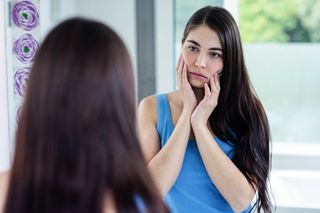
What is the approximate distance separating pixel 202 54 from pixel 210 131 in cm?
23

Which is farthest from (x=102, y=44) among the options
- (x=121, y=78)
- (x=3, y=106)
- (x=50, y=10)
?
(x=50, y=10)

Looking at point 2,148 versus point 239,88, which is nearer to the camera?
point 239,88

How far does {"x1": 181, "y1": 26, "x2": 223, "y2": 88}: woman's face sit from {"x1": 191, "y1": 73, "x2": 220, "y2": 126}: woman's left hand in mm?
23

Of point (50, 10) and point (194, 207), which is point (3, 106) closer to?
point (50, 10)

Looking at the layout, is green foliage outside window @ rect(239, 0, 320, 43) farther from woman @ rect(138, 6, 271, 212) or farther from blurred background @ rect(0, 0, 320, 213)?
woman @ rect(138, 6, 271, 212)

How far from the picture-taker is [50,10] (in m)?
1.93

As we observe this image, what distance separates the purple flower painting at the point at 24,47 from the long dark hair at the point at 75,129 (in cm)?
133

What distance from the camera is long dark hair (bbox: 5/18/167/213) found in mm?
539

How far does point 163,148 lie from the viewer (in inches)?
44.2

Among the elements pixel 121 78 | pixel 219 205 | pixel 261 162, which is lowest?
pixel 219 205

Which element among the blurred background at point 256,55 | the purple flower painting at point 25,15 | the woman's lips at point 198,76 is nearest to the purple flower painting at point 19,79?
the blurred background at point 256,55

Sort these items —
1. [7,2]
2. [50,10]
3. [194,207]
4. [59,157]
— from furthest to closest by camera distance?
[50,10] → [7,2] → [194,207] → [59,157]

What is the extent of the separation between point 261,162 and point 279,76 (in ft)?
3.14

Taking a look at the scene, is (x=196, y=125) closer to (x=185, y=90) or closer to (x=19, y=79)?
(x=185, y=90)
